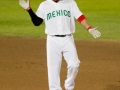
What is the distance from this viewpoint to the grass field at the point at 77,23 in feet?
57.3

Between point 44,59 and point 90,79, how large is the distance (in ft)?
8.87

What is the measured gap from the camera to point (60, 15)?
330 inches

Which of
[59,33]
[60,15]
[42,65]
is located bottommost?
[42,65]

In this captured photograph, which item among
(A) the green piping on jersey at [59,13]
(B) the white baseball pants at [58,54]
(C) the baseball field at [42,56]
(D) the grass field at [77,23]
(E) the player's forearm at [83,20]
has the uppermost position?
(A) the green piping on jersey at [59,13]

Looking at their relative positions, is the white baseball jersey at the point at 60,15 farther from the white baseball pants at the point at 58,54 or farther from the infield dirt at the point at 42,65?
the infield dirt at the point at 42,65

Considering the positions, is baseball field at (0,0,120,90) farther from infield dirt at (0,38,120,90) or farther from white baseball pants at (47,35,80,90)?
white baseball pants at (47,35,80,90)

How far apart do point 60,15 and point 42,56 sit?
509cm

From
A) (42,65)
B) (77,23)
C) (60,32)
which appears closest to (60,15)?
(60,32)

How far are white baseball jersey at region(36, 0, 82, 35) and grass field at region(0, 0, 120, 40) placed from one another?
808cm

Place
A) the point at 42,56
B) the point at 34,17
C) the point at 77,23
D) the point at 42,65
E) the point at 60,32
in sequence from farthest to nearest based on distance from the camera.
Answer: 1. the point at 77,23
2. the point at 42,56
3. the point at 42,65
4. the point at 34,17
5. the point at 60,32

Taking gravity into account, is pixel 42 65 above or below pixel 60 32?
below

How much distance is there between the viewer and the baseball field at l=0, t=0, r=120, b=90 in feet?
33.7

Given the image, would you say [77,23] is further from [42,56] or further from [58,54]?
[58,54]

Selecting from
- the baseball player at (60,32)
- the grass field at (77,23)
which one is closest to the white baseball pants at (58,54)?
the baseball player at (60,32)
